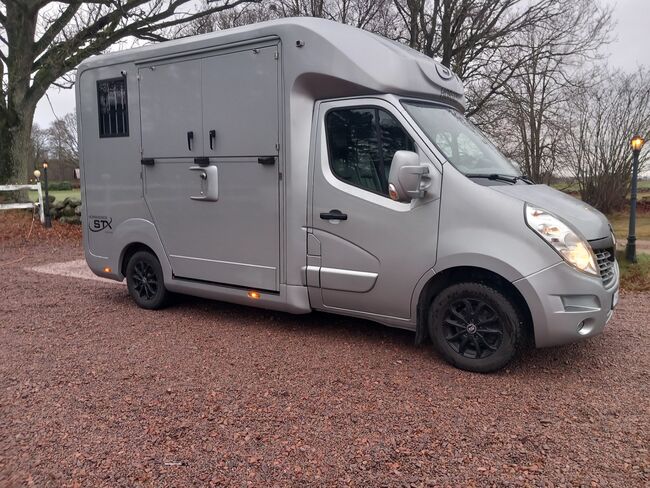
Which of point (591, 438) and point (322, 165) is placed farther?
point (322, 165)

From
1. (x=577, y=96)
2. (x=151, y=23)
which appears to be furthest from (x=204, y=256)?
(x=577, y=96)

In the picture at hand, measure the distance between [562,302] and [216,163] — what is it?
11.2ft

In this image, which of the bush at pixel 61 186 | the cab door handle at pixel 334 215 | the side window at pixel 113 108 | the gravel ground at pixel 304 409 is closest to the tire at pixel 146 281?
the gravel ground at pixel 304 409

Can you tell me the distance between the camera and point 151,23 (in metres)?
15.6

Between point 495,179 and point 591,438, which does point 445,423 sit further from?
point 495,179

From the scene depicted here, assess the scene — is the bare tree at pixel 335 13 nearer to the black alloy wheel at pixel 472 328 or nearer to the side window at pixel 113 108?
the side window at pixel 113 108

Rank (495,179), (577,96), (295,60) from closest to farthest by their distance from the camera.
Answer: (495,179), (295,60), (577,96)

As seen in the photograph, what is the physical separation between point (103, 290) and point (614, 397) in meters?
6.49

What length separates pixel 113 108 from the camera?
6.12 m

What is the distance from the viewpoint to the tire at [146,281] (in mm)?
6191

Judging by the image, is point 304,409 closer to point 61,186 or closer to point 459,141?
point 459,141

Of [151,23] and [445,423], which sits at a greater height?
[151,23]

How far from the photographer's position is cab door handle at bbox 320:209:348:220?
15.4 ft

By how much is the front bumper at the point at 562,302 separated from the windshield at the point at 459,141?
1.03 metres
